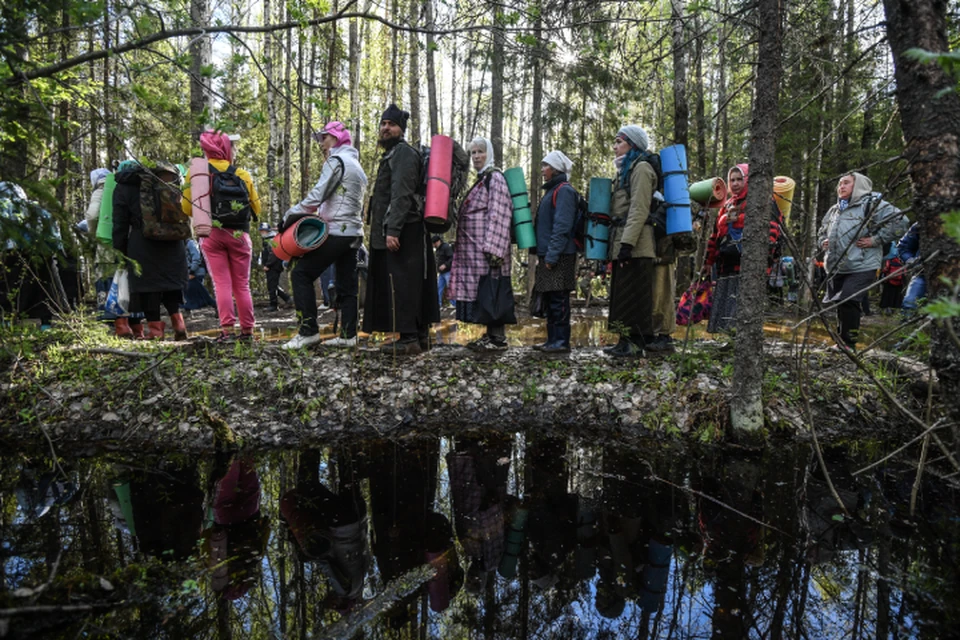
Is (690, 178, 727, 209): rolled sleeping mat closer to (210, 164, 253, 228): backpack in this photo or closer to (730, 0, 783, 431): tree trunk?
(730, 0, 783, 431): tree trunk

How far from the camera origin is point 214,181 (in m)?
5.11

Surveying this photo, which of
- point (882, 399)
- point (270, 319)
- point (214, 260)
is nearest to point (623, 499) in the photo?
point (882, 399)

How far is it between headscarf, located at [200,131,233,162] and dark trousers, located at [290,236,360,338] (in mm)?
1291

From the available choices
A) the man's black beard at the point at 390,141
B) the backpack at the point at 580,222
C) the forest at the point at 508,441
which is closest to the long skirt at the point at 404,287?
the forest at the point at 508,441

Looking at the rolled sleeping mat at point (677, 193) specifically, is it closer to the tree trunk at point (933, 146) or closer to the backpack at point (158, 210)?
the tree trunk at point (933, 146)

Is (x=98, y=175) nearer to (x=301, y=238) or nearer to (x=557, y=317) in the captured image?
(x=301, y=238)

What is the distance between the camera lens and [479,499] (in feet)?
10.8

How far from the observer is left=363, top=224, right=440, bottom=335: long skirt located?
16.8ft

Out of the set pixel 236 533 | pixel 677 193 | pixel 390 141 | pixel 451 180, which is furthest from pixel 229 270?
pixel 677 193

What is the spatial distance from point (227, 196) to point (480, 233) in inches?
99.8

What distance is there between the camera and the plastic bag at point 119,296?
5.84m

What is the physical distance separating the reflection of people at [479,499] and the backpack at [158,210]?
12.2 ft

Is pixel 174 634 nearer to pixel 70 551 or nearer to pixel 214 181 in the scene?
pixel 70 551

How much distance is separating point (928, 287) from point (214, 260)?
18.4 feet
